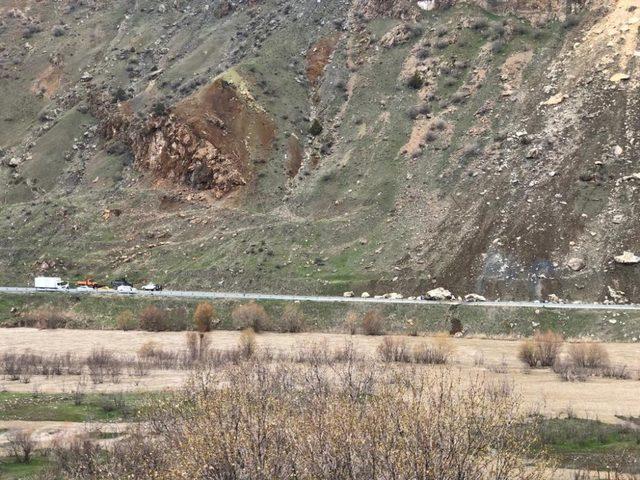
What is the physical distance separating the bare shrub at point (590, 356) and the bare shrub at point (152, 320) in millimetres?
34365

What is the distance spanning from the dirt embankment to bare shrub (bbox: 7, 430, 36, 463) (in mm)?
49307

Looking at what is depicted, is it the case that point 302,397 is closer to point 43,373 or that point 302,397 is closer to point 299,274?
point 43,373

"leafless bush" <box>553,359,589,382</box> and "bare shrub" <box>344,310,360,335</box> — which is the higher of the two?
"bare shrub" <box>344,310,360,335</box>

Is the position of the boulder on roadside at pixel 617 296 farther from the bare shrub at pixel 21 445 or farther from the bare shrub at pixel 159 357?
the bare shrub at pixel 21 445

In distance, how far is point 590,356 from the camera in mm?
42906

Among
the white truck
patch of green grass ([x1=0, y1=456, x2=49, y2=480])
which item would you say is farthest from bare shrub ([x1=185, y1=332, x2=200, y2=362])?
patch of green grass ([x1=0, y1=456, x2=49, y2=480])

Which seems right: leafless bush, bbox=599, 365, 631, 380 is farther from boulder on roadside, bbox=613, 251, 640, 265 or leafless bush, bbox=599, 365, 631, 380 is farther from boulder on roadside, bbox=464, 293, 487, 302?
boulder on roadside, bbox=464, 293, 487, 302

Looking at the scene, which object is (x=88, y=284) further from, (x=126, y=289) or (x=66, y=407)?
(x=66, y=407)

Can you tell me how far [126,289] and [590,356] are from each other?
140 feet

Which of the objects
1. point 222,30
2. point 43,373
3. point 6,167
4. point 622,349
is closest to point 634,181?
point 622,349

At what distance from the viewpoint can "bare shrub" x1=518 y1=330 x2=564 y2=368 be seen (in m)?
44.5

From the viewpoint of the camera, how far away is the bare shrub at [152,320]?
192 ft

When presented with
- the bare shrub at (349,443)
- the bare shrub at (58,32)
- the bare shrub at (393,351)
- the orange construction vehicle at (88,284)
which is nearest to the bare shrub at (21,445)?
the bare shrub at (349,443)

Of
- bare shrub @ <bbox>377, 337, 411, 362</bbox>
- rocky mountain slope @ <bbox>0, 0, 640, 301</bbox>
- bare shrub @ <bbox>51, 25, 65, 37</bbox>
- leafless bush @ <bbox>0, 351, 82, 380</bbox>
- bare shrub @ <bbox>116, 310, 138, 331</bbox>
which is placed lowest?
leafless bush @ <bbox>0, 351, 82, 380</bbox>
